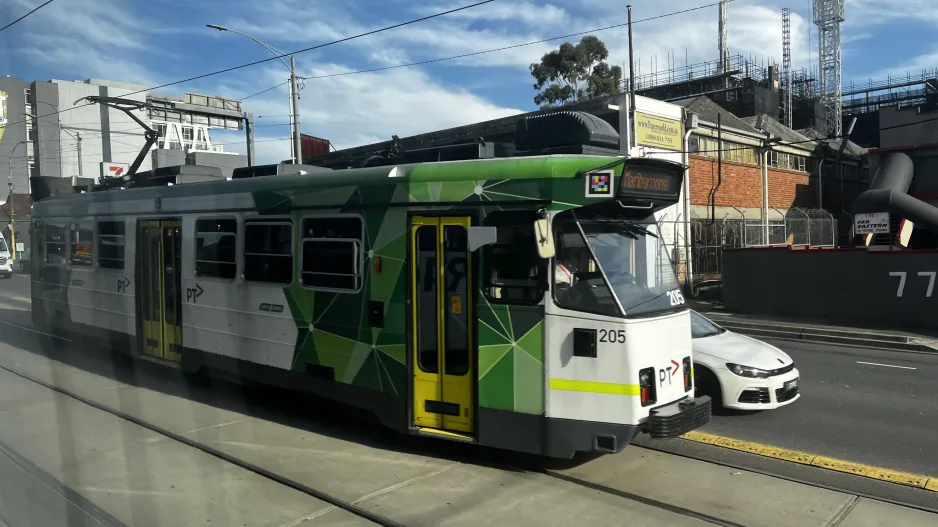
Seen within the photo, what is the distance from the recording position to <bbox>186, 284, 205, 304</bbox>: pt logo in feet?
30.7

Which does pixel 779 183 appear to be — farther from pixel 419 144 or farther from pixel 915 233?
pixel 419 144

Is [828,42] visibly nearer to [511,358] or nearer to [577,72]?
[577,72]

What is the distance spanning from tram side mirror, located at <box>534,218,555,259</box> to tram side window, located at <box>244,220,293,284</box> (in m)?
3.45

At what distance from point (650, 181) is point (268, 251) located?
457 centimetres

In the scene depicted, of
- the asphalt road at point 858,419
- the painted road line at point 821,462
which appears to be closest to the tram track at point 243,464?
the painted road line at point 821,462

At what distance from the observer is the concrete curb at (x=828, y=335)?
47.0 ft

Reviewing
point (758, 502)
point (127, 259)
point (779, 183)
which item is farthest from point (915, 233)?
point (127, 259)

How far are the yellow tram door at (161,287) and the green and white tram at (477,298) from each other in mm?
1584

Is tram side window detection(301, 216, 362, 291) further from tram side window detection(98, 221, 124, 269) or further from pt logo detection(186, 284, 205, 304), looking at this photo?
tram side window detection(98, 221, 124, 269)

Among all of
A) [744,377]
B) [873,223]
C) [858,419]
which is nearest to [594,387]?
[744,377]

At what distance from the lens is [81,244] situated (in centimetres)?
1224

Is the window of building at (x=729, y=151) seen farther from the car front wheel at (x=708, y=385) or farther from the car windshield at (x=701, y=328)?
the car front wheel at (x=708, y=385)

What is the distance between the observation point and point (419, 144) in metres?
31.0

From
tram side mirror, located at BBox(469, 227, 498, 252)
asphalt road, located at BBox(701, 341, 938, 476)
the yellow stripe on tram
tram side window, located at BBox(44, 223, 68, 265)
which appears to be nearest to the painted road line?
asphalt road, located at BBox(701, 341, 938, 476)
